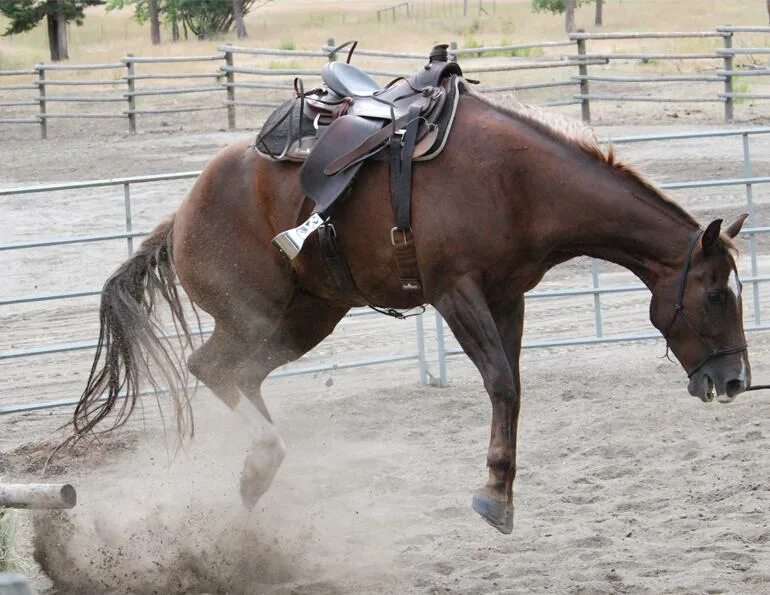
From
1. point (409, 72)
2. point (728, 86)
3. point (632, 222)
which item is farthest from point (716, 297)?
point (409, 72)

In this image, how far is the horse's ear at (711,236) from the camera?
406 centimetres

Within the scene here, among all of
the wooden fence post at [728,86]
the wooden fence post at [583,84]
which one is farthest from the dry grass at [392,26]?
the wooden fence post at [728,86]

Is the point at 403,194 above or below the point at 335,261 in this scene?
above

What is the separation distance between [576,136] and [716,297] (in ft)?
2.68

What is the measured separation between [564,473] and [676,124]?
12.0 m

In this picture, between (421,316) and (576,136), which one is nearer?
(576,136)

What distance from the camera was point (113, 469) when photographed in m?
6.24

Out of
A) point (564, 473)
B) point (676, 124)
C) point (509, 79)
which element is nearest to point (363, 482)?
point (564, 473)

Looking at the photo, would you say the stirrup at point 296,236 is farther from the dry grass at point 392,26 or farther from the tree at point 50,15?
the tree at point 50,15

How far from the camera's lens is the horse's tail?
516cm

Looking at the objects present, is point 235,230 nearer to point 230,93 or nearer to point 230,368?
point 230,368

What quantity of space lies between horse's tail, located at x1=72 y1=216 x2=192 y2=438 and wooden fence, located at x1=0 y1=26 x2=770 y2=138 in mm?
9561

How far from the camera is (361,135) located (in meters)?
4.53

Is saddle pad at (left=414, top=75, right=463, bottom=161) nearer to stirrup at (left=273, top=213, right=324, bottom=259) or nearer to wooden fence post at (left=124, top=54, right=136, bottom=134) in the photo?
stirrup at (left=273, top=213, right=324, bottom=259)
